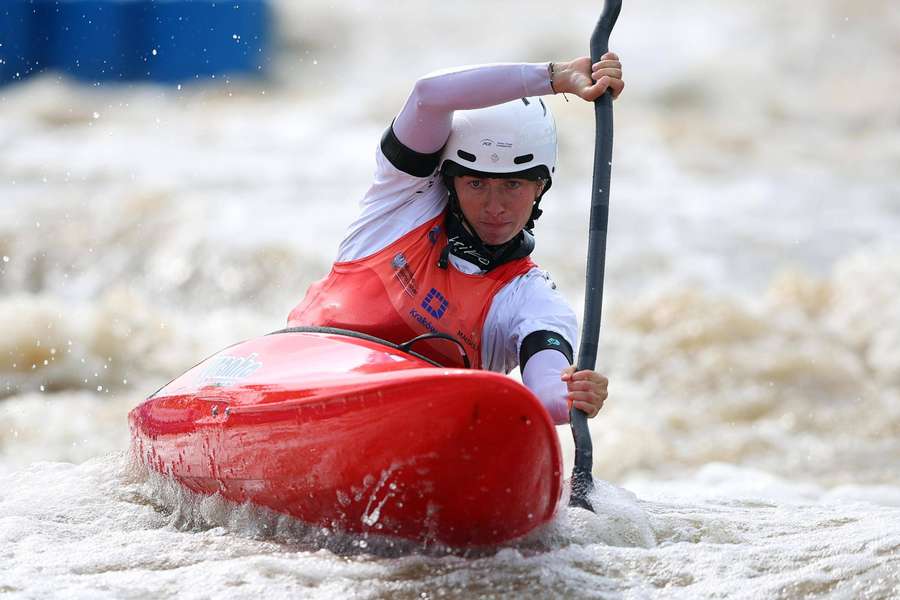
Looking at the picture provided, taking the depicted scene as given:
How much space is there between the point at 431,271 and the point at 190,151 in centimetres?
1115

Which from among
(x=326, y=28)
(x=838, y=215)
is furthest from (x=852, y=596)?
(x=326, y=28)

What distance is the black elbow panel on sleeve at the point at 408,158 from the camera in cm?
362

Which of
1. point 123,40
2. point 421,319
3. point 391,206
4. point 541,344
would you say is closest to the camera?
point 541,344

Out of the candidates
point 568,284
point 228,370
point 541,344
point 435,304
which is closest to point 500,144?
point 435,304

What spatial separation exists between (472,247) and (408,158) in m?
0.35

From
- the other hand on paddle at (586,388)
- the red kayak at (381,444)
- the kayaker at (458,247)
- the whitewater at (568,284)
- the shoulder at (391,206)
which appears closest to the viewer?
the red kayak at (381,444)

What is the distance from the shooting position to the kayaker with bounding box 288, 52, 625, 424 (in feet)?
11.6

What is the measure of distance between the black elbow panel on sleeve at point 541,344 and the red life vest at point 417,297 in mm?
190

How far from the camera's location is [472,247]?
3.61 meters

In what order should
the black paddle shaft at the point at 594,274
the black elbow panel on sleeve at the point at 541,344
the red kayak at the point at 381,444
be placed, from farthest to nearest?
1. the black elbow panel on sleeve at the point at 541,344
2. the black paddle shaft at the point at 594,274
3. the red kayak at the point at 381,444

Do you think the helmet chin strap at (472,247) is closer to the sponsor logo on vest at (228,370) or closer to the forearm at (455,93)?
the forearm at (455,93)

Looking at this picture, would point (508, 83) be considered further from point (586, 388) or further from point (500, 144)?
point (586, 388)

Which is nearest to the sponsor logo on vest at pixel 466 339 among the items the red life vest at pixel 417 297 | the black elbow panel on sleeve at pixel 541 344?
the red life vest at pixel 417 297

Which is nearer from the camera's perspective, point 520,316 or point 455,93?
point 455,93
